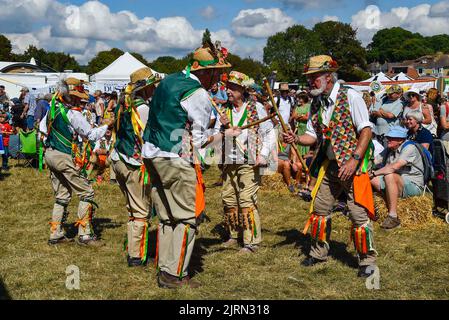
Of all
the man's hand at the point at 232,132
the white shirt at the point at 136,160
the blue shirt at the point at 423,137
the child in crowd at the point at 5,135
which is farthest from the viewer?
the child in crowd at the point at 5,135

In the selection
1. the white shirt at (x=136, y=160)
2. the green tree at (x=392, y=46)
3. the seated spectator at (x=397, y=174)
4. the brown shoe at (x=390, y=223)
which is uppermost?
the green tree at (x=392, y=46)

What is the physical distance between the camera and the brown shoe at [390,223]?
7262 mm

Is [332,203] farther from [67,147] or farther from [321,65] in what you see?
[67,147]

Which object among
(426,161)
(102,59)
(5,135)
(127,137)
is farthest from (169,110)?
(102,59)

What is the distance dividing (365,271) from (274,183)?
5004 millimetres

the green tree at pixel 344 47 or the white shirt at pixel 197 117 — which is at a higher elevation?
the green tree at pixel 344 47

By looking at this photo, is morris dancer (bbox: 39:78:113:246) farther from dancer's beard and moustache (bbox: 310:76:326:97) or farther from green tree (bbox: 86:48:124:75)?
green tree (bbox: 86:48:124:75)

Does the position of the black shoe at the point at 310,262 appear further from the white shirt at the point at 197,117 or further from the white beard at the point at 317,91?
the white shirt at the point at 197,117

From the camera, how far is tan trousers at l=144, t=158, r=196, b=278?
15.1 ft

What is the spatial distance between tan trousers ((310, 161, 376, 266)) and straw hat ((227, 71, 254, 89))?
1484 mm

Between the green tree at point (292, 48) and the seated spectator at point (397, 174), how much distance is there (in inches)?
2694

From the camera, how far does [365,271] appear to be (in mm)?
5160

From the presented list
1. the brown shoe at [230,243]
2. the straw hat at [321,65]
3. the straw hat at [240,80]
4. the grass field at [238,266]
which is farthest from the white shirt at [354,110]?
the brown shoe at [230,243]

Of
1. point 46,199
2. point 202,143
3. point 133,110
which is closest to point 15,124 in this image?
point 46,199
